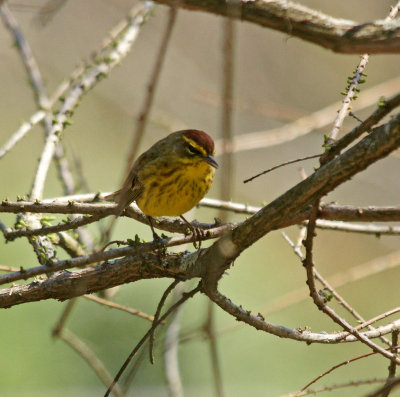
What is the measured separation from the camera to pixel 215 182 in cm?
741

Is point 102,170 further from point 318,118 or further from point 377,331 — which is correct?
point 377,331

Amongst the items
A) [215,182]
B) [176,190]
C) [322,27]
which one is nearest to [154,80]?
[322,27]

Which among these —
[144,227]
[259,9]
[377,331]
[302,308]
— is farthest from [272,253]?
[259,9]

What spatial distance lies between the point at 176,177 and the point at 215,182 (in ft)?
11.5

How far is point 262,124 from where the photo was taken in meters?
9.19


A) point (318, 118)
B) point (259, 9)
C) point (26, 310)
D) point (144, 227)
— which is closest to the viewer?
point (259, 9)

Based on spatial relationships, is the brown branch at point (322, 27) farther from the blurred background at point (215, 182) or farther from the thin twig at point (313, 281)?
the blurred background at point (215, 182)

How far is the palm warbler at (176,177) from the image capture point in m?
3.84

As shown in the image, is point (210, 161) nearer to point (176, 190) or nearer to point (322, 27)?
point (176, 190)

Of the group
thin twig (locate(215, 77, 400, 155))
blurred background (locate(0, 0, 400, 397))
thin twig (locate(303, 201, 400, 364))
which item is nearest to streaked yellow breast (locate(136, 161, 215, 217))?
thin twig (locate(215, 77, 400, 155))

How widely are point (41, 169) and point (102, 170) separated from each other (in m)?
6.10

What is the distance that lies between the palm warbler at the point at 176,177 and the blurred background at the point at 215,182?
1.29 m

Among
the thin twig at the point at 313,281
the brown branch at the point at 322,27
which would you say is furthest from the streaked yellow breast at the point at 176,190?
the brown branch at the point at 322,27

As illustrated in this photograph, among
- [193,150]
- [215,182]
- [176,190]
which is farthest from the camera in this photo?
[215,182]
